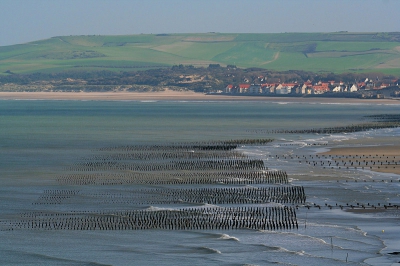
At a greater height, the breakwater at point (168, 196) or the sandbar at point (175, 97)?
the breakwater at point (168, 196)

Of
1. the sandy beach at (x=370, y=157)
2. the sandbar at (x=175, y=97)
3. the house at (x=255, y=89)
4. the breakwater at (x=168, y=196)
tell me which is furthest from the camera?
the house at (x=255, y=89)

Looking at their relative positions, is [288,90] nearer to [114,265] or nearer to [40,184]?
[40,184]

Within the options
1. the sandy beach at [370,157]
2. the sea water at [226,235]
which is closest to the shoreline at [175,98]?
the sandy beach at [370,157]

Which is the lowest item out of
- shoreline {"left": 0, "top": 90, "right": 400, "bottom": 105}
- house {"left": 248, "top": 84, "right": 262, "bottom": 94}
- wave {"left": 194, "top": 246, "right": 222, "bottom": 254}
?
shoreline {"left": 0, "top": 90, "right": 400, "bottom": 105}

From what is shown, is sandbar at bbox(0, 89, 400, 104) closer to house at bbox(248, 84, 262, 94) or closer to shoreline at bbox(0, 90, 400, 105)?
shoreline at bbox(0, 90, 400, 105)

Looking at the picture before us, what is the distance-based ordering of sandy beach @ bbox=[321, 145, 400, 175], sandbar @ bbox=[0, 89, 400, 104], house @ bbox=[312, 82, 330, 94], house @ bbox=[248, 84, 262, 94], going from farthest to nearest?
house @ bbox=[248, 84, 262, 94] < house @ bbox=[312, 82, 330, 94] < sandbar @ bbox=[0, 89, 400, 104] < sandy beach @ bbox=[321, 145, 400, 175]

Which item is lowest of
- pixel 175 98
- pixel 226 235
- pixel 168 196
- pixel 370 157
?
pixel 175 98

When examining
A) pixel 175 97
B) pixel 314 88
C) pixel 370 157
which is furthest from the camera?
pixel 175 97

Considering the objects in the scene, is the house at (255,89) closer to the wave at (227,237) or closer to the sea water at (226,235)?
the sea water at (226,235)

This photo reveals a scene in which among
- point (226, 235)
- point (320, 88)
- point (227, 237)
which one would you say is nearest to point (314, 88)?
point (320, 88)

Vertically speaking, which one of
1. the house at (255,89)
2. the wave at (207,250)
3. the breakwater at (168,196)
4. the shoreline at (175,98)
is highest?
the wave at (207,250)

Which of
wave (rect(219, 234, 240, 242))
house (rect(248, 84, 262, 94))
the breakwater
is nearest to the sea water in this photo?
wave (rect(219, 234, 240, 242))

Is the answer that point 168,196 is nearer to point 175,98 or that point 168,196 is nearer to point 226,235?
point 226,235
